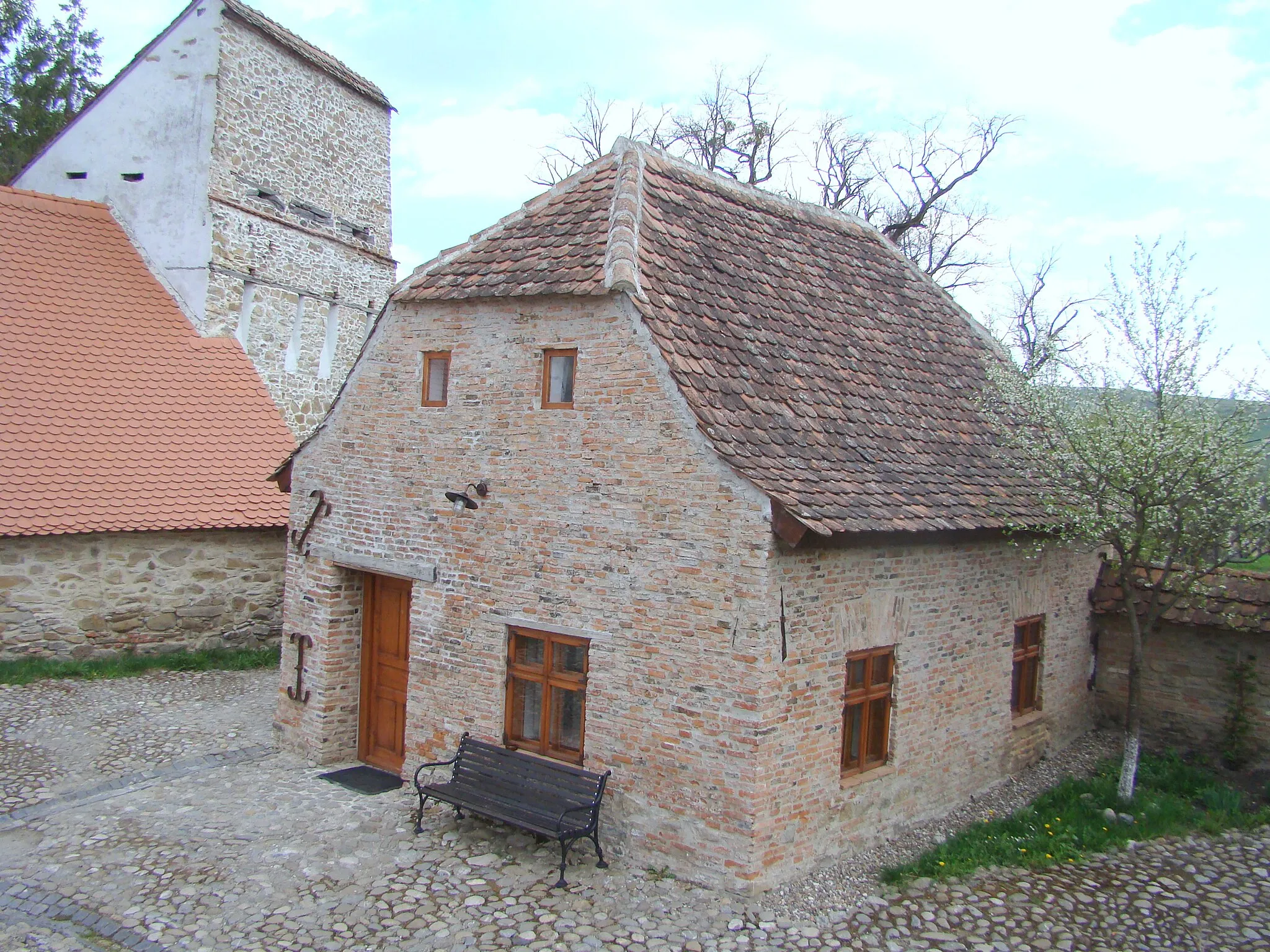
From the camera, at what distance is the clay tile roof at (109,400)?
12.8 meters

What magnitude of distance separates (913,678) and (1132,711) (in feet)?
9.23

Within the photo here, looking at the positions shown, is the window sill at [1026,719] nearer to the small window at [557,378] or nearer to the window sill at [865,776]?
the window sill at [865,776]

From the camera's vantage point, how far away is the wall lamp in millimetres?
8609

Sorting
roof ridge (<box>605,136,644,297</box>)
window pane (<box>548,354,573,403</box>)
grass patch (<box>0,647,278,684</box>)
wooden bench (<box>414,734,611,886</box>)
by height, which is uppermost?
roof ridge (<box>605,136,644,297</box>)

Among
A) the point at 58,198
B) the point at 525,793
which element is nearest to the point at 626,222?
the point at 525,793

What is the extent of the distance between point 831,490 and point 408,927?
4.55m

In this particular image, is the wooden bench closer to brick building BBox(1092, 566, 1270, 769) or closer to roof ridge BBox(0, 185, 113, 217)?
brick building BBox(1092, 566, 1270, 769)

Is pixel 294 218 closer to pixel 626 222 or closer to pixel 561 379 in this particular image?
pixel 626 222

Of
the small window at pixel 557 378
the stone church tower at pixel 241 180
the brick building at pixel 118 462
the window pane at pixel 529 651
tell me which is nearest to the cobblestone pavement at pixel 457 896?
the window pane at pixel 529 651

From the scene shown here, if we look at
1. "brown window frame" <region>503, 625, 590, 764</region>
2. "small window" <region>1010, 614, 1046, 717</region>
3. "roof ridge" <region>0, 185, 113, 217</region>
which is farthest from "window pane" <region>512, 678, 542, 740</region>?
"roof ridge" <region>0, 185, 113, 217</region>

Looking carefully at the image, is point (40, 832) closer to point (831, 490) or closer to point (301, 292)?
point (831, 490)

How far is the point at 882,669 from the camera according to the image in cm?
852

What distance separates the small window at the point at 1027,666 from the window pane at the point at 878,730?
8.54 feet

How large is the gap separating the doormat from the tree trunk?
738 cm
